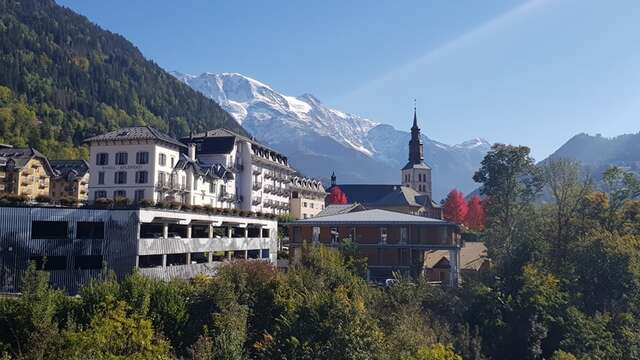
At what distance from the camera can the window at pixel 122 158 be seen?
7119 centimetres

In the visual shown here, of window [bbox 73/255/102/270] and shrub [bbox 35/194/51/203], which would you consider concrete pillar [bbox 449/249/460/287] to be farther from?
shrub [bbox 35/194/51/203]

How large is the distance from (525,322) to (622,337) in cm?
995

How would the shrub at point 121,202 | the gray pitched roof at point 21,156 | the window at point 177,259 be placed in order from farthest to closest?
the gray pitched roof at point 21,156, the window at point 177,259, the shrub at point 121,202

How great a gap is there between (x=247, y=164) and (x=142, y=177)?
25.9 m

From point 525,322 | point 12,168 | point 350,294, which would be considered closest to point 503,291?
point 525,322

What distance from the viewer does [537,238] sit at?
197 ft

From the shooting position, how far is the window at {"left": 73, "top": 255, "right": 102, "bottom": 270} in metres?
43.8

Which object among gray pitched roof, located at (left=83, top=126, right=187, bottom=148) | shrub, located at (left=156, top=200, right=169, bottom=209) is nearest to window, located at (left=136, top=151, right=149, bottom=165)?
gray pitched roof, located at (left=83, top=126, right=187, bottom=148)

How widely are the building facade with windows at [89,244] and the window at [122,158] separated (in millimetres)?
20205

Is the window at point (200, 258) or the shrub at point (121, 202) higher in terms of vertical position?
the shrub at point (121, 202)

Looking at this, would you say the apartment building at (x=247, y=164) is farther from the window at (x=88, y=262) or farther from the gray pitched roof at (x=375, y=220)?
the window at (x=88, y=262)

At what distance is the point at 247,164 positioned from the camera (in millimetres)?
94500

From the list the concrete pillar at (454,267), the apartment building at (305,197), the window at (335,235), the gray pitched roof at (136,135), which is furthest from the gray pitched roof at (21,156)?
the concrete pillar at (454,267)

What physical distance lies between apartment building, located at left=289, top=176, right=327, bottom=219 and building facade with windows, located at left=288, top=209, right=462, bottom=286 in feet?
153
